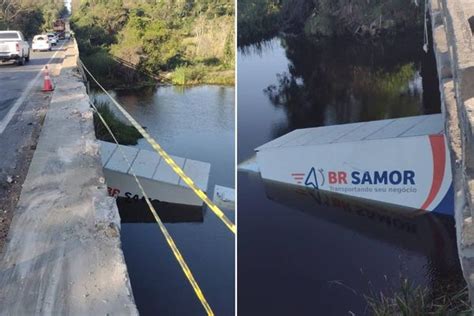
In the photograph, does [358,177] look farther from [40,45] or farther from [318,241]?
[40,45]

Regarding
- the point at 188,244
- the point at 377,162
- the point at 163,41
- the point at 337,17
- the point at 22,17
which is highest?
the point at 22,17

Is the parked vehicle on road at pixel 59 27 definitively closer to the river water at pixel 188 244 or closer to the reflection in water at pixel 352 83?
the reflection in water at pixel 352 83

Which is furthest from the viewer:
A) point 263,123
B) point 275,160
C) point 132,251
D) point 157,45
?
point 157,45

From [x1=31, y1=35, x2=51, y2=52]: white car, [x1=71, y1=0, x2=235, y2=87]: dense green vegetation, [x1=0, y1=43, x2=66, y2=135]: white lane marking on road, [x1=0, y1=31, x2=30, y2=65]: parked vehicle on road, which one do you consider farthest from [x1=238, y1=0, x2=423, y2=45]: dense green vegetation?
[x1=0, y1=43, x2=66, y2=135]: white lane marking on road

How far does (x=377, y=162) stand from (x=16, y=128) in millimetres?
6289

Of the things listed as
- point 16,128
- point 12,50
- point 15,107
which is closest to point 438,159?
point 16,128

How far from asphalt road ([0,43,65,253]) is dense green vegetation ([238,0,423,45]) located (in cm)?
1925

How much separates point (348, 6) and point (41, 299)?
34577 millimetres

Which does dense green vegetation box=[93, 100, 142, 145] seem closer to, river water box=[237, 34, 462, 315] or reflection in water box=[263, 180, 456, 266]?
river water box=[237, 34, 462, 315]

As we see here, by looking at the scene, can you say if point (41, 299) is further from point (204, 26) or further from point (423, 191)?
point (204, 26)

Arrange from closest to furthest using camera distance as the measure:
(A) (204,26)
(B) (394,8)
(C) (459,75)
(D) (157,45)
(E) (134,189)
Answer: (C) (459,75) → (E) (134,189) → (A) (204,26) → (D) (157,45) → (B) (394,8)

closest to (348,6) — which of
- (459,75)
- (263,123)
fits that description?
(263,123)

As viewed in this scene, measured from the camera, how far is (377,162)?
35.8ft

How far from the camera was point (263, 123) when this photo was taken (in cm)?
1880
